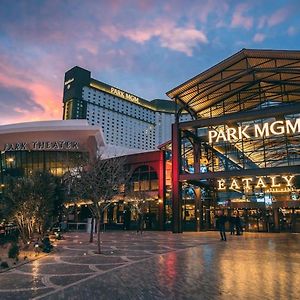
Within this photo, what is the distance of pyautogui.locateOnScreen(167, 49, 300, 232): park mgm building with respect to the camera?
32750 mm

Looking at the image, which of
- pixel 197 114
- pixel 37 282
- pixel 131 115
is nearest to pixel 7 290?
pixel 37 282

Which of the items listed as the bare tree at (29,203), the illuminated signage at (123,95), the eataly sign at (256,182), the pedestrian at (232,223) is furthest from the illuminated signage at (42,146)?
the illuminated signage at (123,95)

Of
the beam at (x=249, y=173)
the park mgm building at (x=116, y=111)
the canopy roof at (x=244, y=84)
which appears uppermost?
the park mgm building at (x=116, y=111)

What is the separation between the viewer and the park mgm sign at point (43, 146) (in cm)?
5540

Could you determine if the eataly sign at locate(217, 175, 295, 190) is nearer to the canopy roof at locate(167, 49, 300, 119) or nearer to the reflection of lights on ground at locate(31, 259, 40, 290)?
the canopy roof at locate(167, 49, 300, 119)

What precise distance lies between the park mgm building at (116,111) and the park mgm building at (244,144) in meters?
108

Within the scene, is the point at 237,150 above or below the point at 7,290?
above

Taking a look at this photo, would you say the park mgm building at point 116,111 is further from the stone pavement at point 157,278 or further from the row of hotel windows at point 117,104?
the stone pavement at point 157,278

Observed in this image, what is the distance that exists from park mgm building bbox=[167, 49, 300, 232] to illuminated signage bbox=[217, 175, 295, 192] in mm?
100

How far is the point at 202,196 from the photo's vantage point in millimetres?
41406

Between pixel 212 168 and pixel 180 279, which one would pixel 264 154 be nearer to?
pixel 212 168

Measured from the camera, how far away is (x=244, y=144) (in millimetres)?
35938

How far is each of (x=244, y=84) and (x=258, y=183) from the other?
11.7 meters

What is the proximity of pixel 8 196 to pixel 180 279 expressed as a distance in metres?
13.6
